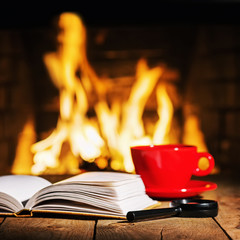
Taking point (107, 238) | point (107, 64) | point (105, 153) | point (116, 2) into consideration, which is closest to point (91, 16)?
point (116, 2)

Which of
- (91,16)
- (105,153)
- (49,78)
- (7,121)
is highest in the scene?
(91,16)

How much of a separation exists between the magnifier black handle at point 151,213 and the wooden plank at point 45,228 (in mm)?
62

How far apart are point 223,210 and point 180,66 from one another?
1.13 meters

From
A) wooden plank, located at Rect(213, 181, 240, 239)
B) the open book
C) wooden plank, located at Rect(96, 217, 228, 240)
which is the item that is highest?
the open book

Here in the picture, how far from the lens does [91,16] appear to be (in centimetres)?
162

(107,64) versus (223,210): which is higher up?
(107,64)

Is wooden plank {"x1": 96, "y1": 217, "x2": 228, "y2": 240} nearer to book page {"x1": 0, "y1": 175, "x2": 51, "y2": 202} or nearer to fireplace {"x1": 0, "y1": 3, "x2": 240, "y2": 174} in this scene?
book page {"x1": 0, "y1": 175, "x2": 51, "y2": 202}

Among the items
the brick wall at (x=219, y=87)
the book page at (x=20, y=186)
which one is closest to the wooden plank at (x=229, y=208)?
Answer: the book page at (x=20, y=186)

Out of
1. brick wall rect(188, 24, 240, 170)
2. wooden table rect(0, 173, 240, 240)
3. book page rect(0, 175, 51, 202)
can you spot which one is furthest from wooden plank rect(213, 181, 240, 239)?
brick wall rect(188, 24, 240, 170)

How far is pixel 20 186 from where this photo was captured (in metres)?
0.80

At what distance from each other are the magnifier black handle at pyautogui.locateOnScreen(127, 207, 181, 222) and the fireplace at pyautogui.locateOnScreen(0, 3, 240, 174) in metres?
1.17

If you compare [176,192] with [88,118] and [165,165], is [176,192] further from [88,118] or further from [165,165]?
[88,118]

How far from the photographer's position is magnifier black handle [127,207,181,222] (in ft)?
2.25

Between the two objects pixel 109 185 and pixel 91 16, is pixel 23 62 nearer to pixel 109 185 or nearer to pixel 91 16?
pixel 91 16
